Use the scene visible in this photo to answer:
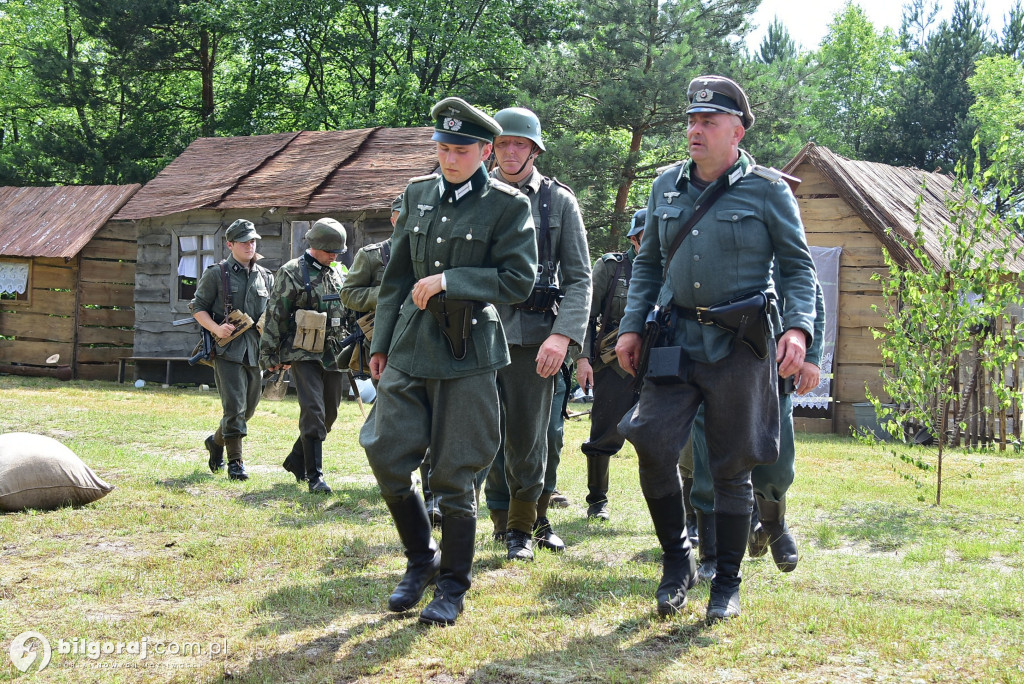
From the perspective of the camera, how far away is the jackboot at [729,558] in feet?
13.9

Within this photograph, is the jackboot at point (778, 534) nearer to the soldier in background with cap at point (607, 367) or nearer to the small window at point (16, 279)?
the soldier in background with cap at point (607, 367)

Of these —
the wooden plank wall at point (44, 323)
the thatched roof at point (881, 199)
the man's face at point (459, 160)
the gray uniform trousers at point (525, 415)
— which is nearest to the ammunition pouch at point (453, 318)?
the man's face at point (459, 160)

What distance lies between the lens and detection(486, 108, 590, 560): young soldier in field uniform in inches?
214

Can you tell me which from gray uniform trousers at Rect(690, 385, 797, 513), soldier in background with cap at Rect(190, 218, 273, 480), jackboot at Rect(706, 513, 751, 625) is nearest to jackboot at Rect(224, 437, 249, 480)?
soldier in background with cap at Rect(190, 218, 273, 480)

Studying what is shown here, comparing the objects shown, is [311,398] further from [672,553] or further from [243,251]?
[672,553]

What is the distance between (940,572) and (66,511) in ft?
17.5

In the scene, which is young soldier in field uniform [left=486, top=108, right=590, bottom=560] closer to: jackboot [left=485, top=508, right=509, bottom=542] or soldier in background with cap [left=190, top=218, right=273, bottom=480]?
jackboot [left=485, top=508, right=509, bottom=542]

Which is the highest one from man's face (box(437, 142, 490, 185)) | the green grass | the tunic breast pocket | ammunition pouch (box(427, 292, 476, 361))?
man's face (box(437, 142, 490, 185))

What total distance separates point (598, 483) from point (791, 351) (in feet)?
11.0

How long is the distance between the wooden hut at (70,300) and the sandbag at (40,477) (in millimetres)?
15295

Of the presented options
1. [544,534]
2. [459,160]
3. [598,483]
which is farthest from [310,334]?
[459,160]

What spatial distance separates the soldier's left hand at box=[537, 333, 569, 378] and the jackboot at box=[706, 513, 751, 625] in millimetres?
1211

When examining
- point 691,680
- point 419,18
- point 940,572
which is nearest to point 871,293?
point 940,572

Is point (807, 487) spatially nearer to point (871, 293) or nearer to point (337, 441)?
point (337, 441)
